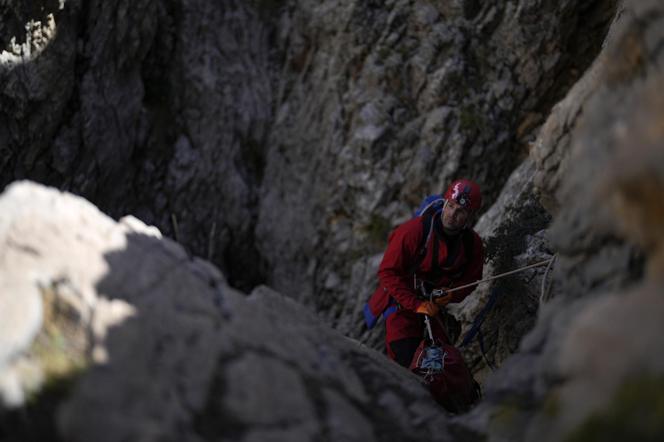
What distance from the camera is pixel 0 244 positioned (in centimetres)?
439

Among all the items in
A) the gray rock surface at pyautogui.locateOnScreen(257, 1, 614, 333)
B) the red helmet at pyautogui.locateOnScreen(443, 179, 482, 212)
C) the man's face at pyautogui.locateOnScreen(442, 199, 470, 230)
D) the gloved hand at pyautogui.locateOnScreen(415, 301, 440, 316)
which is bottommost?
the gloved hand at pyautogui.locateOnScreen(415, 301, 440, 316)

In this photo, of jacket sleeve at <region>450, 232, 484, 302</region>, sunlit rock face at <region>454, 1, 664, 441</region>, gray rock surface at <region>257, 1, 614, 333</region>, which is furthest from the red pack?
gray rock surface at <region>257, 1, 614, 333</region>

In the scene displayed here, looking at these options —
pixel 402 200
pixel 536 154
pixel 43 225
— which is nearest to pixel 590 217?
pixel 536 154

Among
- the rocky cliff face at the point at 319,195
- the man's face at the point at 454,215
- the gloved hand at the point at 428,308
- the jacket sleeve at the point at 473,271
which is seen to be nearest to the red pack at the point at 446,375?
the gloved hand at the point at 428,308

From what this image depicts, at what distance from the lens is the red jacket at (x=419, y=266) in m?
7.68

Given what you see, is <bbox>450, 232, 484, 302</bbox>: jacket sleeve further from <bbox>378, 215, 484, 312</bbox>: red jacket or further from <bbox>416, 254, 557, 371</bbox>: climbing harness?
<bbox>416, 254, 557, 371</bbox>: climbing harness

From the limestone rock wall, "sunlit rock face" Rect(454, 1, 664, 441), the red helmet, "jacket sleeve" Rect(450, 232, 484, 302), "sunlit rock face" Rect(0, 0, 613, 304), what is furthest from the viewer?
"sunlit rock face" Rect(0, 0, 613, 304)

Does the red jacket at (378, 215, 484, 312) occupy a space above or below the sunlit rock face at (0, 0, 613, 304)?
Answer: below

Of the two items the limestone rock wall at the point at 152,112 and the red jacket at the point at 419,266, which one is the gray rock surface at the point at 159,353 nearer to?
the red jacket at the point at 419,266

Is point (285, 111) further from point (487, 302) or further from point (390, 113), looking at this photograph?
point (487, 302)

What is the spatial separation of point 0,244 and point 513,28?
11.6 metres

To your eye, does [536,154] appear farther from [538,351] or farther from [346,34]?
[346,34]

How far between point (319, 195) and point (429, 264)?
8102 millimetres

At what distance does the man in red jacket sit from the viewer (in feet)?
24.6
